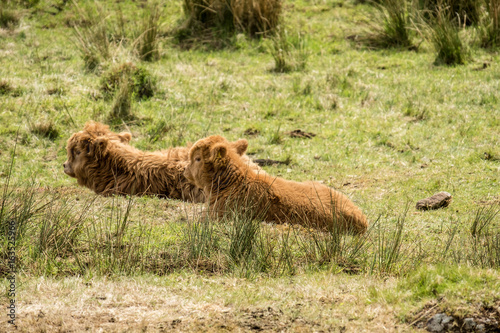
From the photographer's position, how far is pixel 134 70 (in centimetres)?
1298

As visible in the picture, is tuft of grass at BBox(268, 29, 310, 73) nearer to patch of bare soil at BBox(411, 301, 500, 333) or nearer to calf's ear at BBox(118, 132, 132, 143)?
calf's ear at BBox(118, 132, 132, 143)

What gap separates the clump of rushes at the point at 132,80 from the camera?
12875 mm

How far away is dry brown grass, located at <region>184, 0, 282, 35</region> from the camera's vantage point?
52.3 feet

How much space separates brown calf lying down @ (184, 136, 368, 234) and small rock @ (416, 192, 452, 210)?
1.51m

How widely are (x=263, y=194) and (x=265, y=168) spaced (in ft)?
10.4

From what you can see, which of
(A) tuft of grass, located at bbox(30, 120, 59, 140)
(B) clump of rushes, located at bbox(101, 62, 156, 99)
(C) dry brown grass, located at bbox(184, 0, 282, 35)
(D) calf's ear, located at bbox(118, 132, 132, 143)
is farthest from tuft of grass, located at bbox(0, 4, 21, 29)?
(D) calf's ear, located at bbox(118, 132, 132, 143)

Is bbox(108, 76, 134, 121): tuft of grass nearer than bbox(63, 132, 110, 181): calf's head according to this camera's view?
No

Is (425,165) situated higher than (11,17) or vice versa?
(11,17)

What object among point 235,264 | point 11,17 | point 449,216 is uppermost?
point 11,17

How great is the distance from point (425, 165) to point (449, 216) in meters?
2.20

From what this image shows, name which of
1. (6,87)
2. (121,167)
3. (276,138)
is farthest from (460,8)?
(6,87)

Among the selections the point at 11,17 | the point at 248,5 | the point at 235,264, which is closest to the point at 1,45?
the point at 11,17

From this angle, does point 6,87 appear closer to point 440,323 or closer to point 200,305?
point 200,305

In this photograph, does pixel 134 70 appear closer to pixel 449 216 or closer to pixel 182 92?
pixel 182 92
